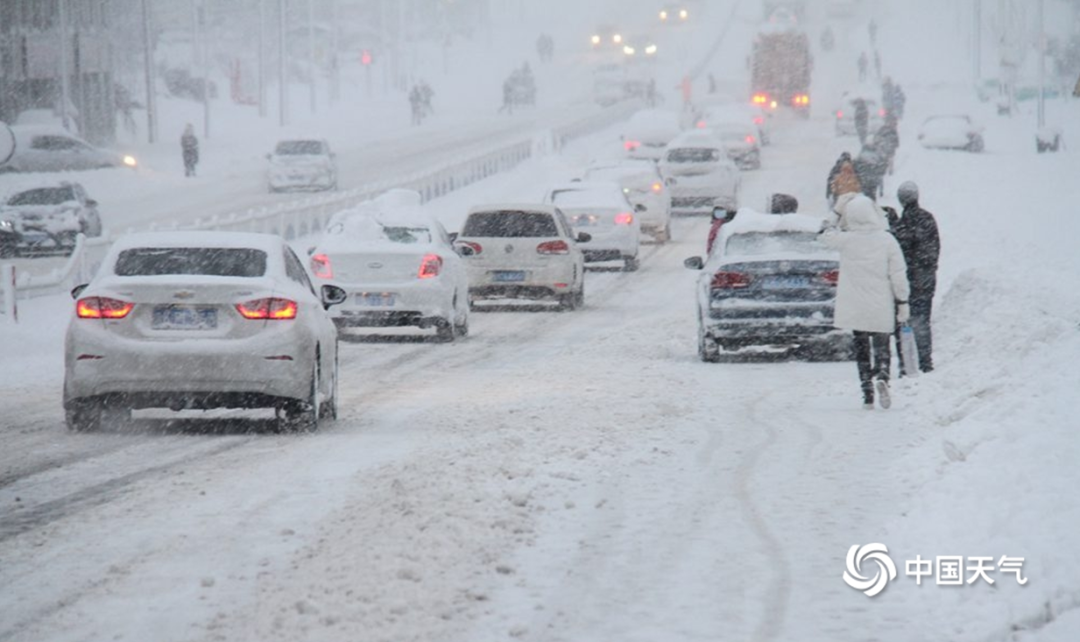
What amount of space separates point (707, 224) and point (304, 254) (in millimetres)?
12449

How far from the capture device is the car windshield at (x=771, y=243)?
19859mm

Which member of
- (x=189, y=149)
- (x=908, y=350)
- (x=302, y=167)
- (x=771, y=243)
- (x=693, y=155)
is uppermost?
(x=771, y=243)

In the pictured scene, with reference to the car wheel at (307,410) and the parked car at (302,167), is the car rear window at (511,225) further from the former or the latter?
the parked car at (302,167)

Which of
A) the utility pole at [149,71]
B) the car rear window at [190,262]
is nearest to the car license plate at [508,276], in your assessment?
the car rear window at [190,262]

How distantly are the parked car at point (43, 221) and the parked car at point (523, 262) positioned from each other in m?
15.0

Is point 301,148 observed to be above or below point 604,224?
below

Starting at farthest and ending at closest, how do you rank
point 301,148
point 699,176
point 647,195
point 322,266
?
point 301,148 → point 699,176 → point 647,195 → point 322,266

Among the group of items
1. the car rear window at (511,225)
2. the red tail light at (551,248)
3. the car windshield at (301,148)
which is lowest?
the car windshield at (301,148)

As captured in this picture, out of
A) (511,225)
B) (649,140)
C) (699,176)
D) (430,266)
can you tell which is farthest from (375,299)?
(649,140)

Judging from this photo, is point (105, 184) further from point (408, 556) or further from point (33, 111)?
point (408, 556)

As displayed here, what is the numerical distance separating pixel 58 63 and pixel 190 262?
63.5 m

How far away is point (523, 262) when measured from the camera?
27.2 meters

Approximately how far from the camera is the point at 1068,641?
6684mm

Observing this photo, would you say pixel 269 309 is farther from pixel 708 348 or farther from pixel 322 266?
pixel 322 266
